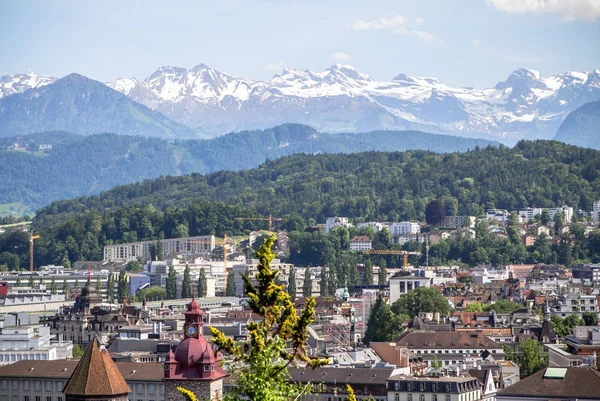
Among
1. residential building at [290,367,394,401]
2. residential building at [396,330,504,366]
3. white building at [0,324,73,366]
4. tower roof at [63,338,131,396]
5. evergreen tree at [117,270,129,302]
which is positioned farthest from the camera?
evergreen tree at [117,270,129,302]

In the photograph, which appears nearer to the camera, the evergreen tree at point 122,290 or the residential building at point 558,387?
the residential building at point 558,387

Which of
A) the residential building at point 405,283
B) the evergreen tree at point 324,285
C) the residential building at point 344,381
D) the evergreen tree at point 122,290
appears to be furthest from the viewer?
the evergreen tree at point 324,285

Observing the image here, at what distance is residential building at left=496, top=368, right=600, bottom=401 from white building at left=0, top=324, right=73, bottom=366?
33258 millimetres

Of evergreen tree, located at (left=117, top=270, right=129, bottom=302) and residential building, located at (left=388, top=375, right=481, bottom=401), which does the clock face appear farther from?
evergreen tree, located at (left=117, top=270, right=129, bottom=302)

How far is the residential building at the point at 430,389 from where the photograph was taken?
3396 inches

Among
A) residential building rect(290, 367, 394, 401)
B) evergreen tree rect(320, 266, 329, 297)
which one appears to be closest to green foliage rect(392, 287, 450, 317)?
evergreen tree rect(320, 266, 329, 297)

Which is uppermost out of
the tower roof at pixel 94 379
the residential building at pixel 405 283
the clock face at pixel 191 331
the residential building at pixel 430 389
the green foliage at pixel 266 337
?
the green foliage at pixel 266 337

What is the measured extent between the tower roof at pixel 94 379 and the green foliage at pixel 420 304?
85.3m

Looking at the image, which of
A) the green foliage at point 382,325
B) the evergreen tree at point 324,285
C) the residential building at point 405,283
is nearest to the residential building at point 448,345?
the green foliage at point 382,325

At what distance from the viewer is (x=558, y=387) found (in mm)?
79000

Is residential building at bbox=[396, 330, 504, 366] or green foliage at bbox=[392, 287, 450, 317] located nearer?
residential building at bbox=[396, 330, 504, 366]

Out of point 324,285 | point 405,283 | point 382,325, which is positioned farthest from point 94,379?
point 324,285

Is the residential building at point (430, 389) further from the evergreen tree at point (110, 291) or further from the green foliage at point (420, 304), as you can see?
the evergreen tree at point (110, 291)

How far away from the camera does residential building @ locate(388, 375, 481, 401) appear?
86250mm
